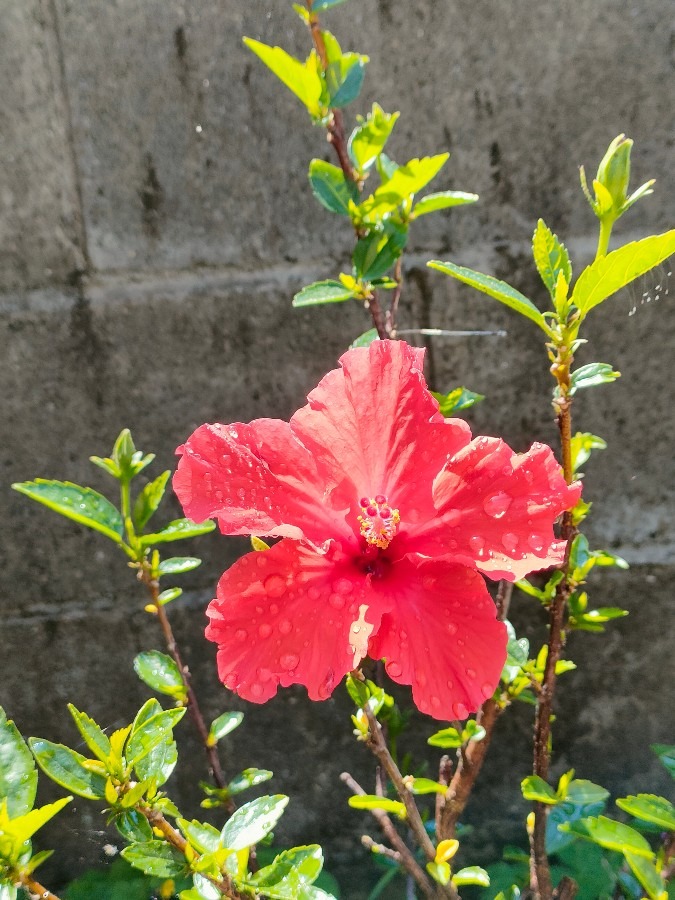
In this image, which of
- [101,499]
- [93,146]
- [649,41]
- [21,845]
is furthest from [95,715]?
[649,41]

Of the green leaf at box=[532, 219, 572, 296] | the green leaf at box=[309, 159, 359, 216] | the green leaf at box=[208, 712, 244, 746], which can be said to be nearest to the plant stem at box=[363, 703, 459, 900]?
the green leaf at box=[208, 712, 244, 746]

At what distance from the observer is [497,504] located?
2.44 ft

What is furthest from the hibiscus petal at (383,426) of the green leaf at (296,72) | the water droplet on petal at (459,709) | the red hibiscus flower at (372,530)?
the green leaf at (296,72)

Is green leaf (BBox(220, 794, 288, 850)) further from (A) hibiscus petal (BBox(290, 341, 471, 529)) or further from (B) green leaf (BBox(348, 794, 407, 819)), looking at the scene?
(A) hibiscus petal (BBox(290, 341, 471, 529))

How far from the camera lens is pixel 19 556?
5.19 ft

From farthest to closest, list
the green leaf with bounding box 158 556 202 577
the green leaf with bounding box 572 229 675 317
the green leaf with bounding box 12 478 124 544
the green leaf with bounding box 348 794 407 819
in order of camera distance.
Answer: the green leaf with bounding box 158 556 202 577
the green leaf with bounding box 12 478 124 544
the green leaf with bounding box 348 794 407 819
the green leaf with bounding box 572 229 675 317

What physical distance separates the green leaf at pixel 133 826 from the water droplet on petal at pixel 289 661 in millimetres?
306

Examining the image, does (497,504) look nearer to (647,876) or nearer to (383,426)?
(383,426)

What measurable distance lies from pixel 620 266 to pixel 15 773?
0.93 meters

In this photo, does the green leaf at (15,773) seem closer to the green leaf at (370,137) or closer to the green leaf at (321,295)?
the green leaf at (321,295)

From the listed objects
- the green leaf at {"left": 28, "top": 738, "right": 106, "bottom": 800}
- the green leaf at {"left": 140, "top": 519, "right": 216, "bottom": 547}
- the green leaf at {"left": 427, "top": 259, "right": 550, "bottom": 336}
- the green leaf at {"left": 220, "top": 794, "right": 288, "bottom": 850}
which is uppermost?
the green leaf at {"left": 427, "top": 259, "right": 550, "bottom": 336}

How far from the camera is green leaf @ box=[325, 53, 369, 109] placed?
1.00 metres

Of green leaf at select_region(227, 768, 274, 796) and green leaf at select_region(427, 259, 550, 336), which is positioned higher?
green leaf at select_region(427, 259, 550, 336)

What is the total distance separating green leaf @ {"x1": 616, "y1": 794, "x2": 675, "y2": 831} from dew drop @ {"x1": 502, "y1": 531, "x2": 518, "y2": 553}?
443mm
